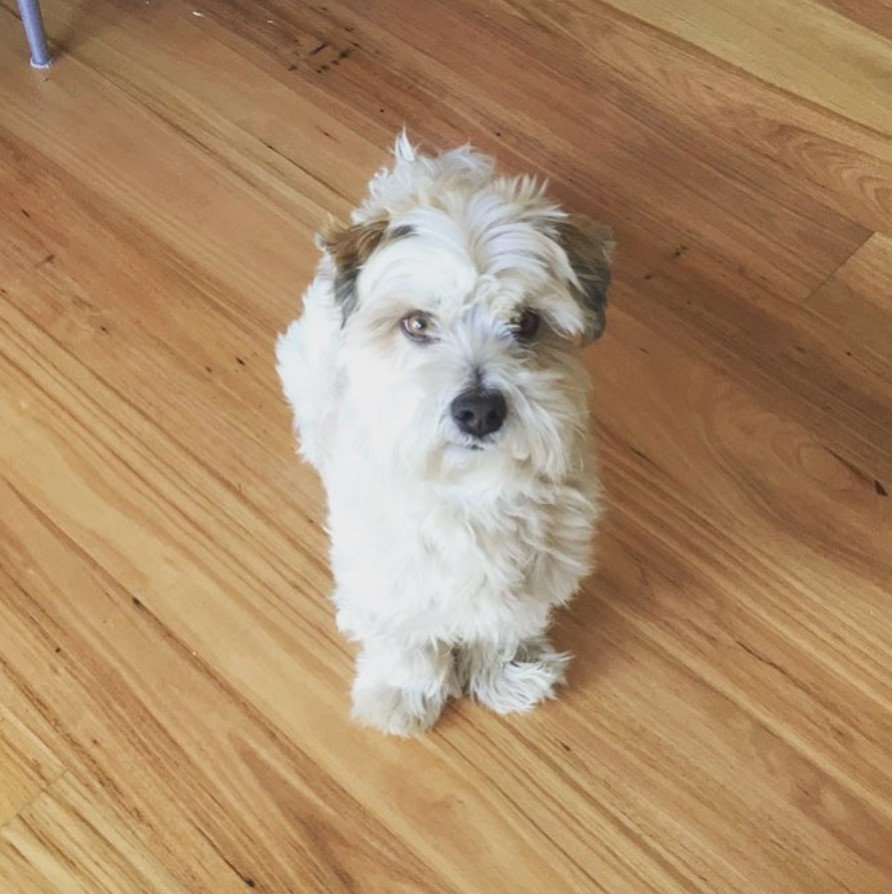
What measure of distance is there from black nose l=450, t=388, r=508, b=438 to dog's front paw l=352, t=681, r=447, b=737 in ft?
1.45

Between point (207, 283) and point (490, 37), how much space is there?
0.67 metres

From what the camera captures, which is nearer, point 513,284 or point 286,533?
point 513,284

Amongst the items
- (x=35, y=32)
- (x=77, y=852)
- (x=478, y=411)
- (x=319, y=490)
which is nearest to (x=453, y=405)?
(x=478, y=411)

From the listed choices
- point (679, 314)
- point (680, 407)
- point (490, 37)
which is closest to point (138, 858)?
point (680, 407)

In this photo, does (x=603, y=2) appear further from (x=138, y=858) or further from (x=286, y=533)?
(x=138, y=858)

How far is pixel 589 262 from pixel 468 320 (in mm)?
135

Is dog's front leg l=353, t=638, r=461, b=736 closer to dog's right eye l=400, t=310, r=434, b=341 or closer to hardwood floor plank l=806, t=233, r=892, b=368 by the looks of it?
dog's right eye l=400, t=310, r=434, b=341

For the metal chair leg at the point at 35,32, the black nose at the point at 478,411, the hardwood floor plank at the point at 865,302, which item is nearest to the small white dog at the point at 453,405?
the black nose at the point at 478,411

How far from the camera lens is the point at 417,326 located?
3.33 feet

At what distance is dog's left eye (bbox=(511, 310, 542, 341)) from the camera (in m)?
1.02

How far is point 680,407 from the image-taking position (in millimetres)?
1589

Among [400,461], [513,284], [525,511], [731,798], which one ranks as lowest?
[731,798]

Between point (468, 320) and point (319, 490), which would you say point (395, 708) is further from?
point (468, 320)

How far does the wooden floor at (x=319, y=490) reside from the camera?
130 cm
